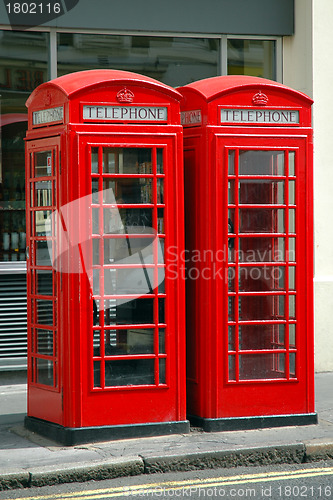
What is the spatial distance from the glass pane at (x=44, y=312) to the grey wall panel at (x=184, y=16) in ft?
A: 11.8

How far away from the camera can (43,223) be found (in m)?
6.34

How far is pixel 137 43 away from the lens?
30.0 feet

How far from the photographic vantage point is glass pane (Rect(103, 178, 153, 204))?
6105 mm

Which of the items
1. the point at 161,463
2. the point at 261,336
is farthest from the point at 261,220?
the point at 161,463

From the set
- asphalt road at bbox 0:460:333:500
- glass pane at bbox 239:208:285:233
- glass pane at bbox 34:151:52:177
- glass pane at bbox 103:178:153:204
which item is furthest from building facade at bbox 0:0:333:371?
asphalt road at bbox 0:460:333:500

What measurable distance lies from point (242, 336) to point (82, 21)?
4.22 meters

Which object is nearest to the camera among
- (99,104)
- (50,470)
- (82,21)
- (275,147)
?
(50,470)

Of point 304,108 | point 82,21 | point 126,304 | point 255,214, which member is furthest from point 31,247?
point 82,21

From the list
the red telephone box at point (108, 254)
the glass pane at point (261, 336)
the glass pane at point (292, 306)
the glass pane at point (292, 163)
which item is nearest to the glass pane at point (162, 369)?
the red telephone box at point (108, 254)

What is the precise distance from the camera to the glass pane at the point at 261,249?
21.4 feet

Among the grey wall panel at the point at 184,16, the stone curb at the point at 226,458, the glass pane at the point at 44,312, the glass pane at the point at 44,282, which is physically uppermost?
the grey wall panel at the point at 184,16

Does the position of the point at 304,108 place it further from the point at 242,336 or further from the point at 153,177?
the point at 242,336

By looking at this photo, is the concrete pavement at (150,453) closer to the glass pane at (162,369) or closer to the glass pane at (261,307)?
the glass pane at (162,369)

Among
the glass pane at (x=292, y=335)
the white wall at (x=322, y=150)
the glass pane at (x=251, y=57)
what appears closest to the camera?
the glass pane at (x=292, y=335)
